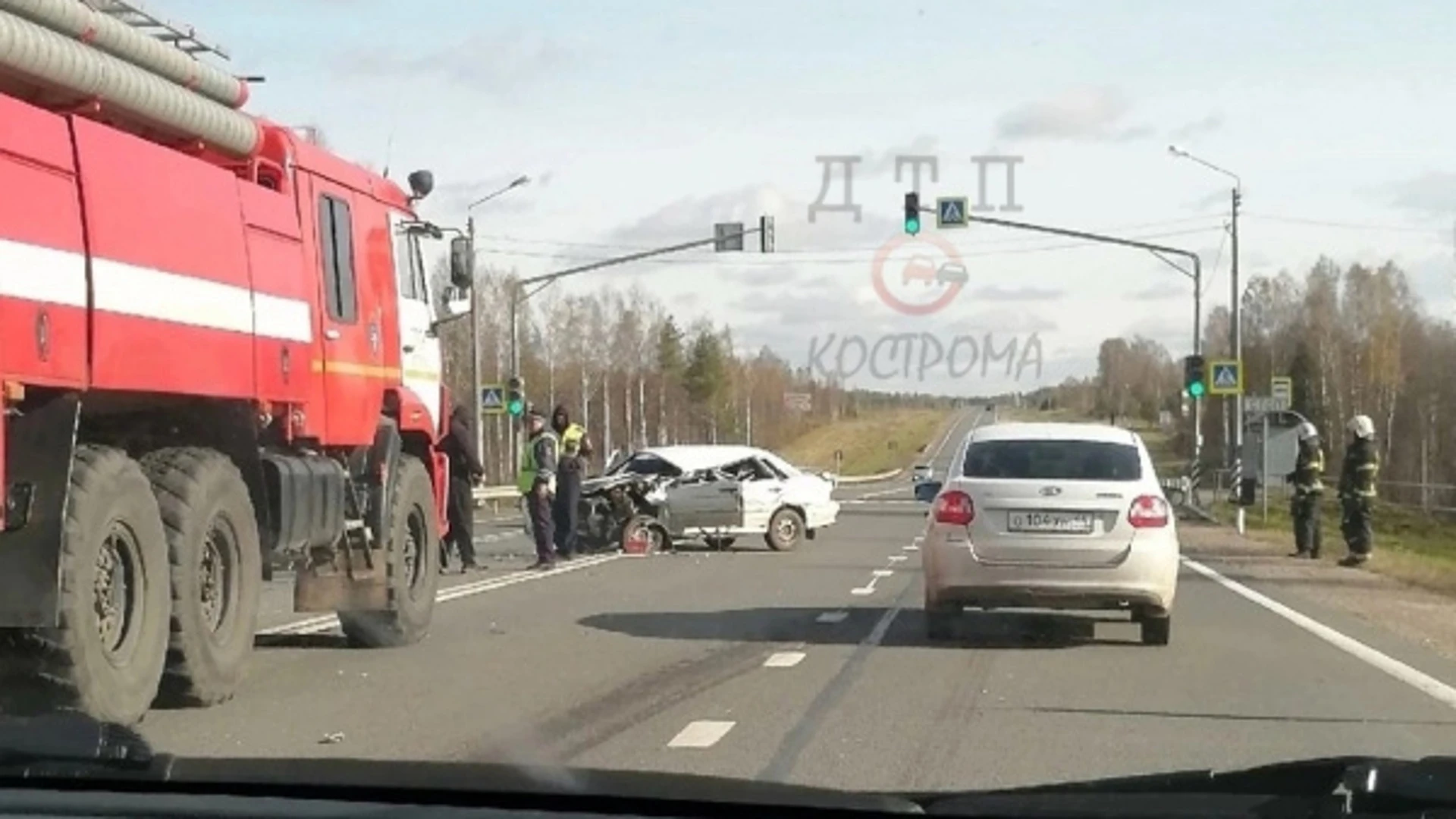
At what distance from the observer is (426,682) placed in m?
11.7

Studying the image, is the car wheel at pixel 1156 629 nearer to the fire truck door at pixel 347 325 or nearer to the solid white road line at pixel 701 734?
the solid white road line at pixel 701 734

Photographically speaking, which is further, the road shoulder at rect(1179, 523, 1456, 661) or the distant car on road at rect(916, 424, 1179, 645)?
the road shoulder at rect(1179, 523, 1456, 661)

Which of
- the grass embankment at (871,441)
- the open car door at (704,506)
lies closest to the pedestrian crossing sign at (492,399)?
the open car door at (704,506)

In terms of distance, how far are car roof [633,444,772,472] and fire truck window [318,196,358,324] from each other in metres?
15.5

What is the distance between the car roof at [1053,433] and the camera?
48.0ft

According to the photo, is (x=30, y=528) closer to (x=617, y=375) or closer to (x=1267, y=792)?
(x=1267, y=792)

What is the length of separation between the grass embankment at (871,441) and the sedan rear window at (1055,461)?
284ft

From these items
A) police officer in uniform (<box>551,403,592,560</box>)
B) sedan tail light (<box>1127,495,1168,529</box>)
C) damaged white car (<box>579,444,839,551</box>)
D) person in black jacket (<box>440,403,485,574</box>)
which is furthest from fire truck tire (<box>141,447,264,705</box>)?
damaged white car (<box>579,444,839,551</box>)

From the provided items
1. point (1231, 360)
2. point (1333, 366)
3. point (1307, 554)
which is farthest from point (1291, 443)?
point (1333, 366)

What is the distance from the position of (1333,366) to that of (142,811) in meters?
101

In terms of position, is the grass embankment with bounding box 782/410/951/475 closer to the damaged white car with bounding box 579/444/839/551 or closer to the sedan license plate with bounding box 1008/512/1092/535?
the damaged white car with bounding box 579/444/839/551

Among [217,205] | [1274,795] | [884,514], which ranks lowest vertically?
[884,514]

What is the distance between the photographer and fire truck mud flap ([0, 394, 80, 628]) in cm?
861

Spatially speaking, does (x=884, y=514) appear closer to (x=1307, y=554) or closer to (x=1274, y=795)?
(x=1307, y=554)
